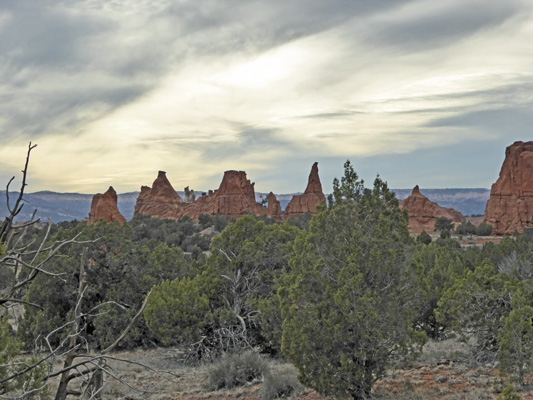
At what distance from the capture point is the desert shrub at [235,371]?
12984mm

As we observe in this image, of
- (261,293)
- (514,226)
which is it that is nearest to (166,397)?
(261,293)

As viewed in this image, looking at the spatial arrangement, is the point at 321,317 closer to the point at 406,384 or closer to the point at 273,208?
the point at 406,384

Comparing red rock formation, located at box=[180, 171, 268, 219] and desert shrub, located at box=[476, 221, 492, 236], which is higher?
red rock formation, located at box=[180, 171, 268, 219]

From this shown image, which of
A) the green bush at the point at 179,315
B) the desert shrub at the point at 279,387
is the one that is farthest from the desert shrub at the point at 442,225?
the desert shrub at the point at 279,387

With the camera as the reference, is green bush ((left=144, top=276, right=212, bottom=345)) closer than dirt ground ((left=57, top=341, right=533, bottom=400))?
No

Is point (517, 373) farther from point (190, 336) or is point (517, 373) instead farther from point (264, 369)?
point (190, 336)

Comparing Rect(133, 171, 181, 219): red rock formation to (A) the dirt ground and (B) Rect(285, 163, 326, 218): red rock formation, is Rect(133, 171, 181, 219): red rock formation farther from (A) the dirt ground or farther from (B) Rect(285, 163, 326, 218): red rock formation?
(A) the dirt ground

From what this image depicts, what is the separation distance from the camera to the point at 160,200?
4080 inches

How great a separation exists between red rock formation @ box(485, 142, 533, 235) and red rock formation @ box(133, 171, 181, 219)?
60126 millimetres

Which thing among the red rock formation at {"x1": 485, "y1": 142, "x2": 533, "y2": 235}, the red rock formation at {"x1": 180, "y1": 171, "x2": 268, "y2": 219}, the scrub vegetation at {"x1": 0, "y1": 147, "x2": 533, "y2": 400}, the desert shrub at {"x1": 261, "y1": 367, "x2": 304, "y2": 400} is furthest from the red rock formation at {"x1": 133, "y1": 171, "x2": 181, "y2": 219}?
the desert shrub at {"x1": 261, "y1": 367, "x2": 304, "y2": 400}

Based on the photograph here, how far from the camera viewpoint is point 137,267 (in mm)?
20500

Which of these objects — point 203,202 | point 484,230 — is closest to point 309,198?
point 203,202

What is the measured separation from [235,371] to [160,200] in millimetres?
93101

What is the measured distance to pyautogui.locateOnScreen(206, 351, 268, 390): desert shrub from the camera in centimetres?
1298
